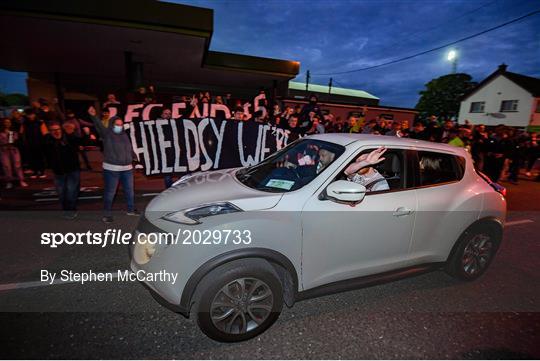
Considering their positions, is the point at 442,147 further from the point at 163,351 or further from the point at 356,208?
the point at 163,351

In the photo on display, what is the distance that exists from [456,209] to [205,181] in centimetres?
A: 289

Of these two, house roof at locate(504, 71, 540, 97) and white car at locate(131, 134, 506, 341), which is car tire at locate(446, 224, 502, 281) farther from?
house roof at locate(504, 71, 540, 97)

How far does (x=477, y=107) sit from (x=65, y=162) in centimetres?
5022

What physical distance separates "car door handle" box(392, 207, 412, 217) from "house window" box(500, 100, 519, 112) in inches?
1746

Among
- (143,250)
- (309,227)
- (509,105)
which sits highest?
(509,105)

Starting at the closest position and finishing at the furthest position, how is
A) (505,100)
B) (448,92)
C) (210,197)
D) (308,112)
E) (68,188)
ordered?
(210,197) → (68,188) → (308,112) → (505,100) → (448,92)

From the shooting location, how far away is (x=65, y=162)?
538 cm

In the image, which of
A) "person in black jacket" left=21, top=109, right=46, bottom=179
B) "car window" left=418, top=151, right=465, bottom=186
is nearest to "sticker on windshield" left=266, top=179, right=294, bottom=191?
"car window" left=418, top=151, right=465, bottom=186

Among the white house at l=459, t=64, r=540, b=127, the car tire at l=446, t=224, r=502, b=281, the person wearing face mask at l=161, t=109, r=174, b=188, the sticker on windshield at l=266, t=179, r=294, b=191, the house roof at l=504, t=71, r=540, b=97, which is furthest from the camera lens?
the white house at l=459, t=64, r=540, b=127

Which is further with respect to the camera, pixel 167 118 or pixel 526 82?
pixel 526 82

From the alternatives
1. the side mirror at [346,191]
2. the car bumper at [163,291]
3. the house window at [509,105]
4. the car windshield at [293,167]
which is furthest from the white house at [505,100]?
the car bumper at [163,291]

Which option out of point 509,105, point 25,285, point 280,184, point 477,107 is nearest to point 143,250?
point 280,184

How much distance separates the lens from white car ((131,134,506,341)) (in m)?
2.48

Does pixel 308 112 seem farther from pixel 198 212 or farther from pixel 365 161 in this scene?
pixel 198 212
